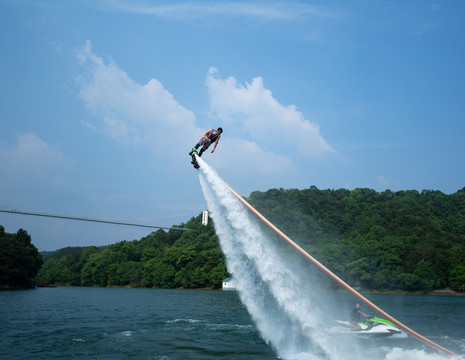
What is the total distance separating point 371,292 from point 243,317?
59.0 m

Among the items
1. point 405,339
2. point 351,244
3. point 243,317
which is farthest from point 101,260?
point 405,339

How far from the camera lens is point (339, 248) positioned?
236 feet

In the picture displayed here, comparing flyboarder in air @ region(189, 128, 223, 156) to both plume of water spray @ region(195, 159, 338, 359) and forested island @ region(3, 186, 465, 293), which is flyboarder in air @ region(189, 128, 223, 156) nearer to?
plume of water spray @ region(195, 159, 338, 359)

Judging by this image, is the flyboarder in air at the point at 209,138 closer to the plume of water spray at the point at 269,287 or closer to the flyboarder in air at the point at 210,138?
the flyboarder in air at the point at 210,138

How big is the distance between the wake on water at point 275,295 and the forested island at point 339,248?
30.7m

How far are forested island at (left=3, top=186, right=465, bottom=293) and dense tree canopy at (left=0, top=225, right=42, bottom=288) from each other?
3804 centimetres

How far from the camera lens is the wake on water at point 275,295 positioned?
18188mm

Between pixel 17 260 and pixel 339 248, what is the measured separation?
3016 inches

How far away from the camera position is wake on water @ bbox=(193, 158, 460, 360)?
59.7ft

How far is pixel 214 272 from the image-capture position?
10694 centimetres

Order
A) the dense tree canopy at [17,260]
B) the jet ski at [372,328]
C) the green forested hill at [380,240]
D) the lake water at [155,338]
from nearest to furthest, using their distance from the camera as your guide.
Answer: the lake water at [155,338] < the jet ski at [372,328] < the green forested hill at [380,240] < the dense tree canopy at [17,260]

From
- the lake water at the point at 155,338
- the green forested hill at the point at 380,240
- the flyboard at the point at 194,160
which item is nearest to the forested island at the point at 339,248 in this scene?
the green forested hill at the point at 380,240

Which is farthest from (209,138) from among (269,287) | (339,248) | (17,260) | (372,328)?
(17,260)

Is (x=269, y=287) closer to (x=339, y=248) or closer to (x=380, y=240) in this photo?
(x=339, y=248)
